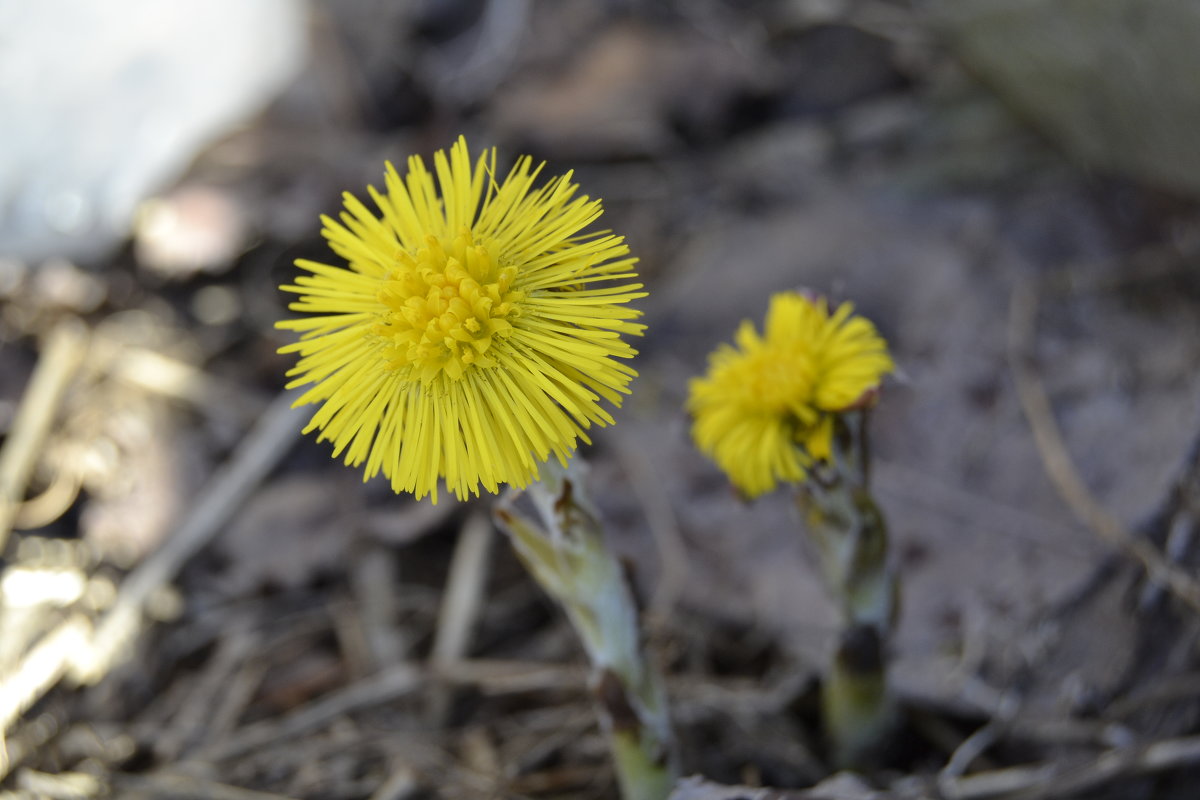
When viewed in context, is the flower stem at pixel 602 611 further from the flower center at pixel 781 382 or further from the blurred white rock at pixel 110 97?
the blurred white rock at pixel 110 97

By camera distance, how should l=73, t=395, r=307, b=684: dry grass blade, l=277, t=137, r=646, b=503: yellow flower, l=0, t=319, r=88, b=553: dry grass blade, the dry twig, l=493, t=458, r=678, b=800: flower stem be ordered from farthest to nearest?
l=0, t=319, r=88, b=553: dry grass blade
l=73, t=395, r=307, b=684: dry grass blade
the dry twig
l=493, t=458, r=678, b=800: flower stem
l=277, t=137, r=646, b=503: yellow flower

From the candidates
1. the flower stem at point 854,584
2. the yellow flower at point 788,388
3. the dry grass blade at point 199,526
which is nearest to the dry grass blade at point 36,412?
the dry grass blade at point 199,526

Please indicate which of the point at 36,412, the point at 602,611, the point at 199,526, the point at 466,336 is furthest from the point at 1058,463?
the point at 36,412

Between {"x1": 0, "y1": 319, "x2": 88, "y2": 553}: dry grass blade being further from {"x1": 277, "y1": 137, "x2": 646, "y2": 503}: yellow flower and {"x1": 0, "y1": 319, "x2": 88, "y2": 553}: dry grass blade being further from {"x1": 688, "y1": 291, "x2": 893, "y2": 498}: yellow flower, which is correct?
{"x1": 688, "y1": 291, "x2": 893, "y2": 498}: yellow flower

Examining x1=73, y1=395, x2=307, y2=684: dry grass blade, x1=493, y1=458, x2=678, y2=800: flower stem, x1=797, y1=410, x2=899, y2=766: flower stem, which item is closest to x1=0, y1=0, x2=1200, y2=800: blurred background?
x1=73, y1=395, x2=307, y2=684: dry grass blade

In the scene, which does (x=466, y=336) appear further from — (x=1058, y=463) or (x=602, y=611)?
(x=1058, y=463)

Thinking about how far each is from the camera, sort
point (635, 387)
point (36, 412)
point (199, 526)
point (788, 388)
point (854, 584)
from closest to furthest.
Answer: point (788, 388)
point (854, 584)
point (199, 526)
point (635, 387)
point (36, 412)
